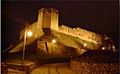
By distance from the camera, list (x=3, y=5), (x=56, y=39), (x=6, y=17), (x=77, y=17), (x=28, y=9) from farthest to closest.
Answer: (x=56, y=39), (x=77, y=17), (x=28, y=9), (x=6, y=17), (x=3, y=5)

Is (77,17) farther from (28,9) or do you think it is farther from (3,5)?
(3,5)

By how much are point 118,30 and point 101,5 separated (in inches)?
23.7

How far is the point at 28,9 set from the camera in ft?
14.3

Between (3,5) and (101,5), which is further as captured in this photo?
(101,5)

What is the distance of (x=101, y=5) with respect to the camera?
403cm

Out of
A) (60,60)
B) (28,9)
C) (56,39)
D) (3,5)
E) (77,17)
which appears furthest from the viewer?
(56,39)

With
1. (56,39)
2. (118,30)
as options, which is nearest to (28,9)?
(118,30)

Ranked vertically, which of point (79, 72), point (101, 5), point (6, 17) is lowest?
point (79, 72)

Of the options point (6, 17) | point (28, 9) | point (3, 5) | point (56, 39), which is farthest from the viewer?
point (56, 39)

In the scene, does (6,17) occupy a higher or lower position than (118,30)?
higher

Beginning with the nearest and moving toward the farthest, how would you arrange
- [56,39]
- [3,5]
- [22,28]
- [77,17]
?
[3,5] → [77,17] → [22,28] → [56,39]

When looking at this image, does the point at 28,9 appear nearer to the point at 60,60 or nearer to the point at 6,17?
the point at 6,17

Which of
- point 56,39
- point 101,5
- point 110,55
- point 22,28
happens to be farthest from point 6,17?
point 56,39

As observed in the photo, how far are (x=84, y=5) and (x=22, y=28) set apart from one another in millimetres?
2130
